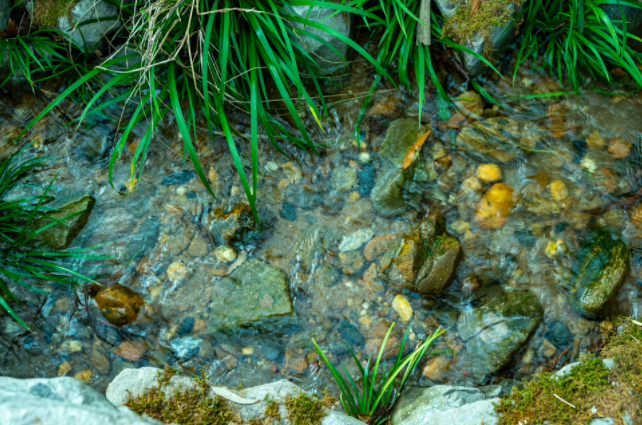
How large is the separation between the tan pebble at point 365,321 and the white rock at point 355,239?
0.42 meters

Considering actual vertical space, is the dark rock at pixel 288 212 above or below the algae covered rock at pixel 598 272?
above

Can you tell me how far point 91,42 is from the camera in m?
2.48

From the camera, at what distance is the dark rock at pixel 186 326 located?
2279 mm

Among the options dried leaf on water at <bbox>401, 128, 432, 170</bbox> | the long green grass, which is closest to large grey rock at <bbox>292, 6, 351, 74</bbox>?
dried leaf on water at <bbox>401, 128, 432, 170</bbox>

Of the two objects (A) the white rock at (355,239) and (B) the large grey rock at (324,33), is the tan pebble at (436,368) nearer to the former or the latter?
(A) the white rock at (355,239)

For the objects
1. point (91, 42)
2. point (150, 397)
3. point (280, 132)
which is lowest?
point (150, 397)

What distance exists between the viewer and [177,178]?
8.48 ft

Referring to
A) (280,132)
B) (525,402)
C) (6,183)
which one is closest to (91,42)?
(6,183)

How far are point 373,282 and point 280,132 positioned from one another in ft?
3.69

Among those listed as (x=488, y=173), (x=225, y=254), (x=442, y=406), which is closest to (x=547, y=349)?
(x=442, y=406)

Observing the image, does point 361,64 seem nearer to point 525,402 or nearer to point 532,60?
point 532,60

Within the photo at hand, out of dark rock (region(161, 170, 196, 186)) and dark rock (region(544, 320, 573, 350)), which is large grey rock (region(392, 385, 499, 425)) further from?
dark rock (region(161, 170, 196, 186))

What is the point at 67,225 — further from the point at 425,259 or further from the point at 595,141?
the point at 595,141

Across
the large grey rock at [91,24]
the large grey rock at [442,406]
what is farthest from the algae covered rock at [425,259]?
the large grey rock at [91,24]
